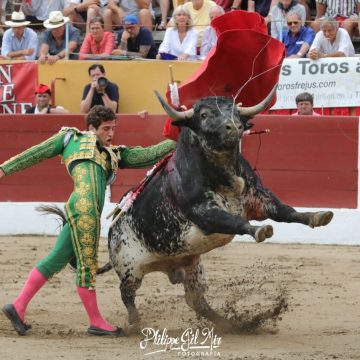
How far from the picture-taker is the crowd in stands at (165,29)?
35.2ft

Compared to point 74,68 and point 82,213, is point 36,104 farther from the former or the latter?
point 82,213

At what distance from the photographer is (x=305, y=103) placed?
10.3 meters

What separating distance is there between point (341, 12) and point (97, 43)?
7.89 feet

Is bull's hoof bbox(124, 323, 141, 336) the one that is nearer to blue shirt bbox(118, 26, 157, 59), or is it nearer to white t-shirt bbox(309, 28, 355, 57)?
white t-shirt bbox(309, 28, 355, 57)

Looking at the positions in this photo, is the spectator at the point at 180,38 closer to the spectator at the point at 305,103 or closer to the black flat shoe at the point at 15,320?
the spectator at the point at 305,103

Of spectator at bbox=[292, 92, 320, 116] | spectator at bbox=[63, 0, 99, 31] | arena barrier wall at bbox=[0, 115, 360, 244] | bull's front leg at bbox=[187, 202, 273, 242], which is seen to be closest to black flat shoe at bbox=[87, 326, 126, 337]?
bull's front leg at bbox=[187, 202, 273, 242]

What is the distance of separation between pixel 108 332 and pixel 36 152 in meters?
1.04

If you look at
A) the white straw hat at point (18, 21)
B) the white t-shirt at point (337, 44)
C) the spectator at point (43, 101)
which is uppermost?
A: the white straw hat at point (18, 21)

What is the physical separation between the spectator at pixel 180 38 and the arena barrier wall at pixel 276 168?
3.34ft

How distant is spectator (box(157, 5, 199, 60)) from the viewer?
36.3 feet

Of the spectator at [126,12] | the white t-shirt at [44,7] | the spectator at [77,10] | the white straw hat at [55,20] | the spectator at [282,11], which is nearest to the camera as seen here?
the spectator at [282,11]

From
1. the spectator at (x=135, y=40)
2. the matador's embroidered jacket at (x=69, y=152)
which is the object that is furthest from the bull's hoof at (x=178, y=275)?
the spectator at (x=135, y=40)

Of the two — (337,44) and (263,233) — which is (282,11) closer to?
(337,44)

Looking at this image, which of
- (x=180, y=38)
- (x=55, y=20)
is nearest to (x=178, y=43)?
(x=180, y=38)
